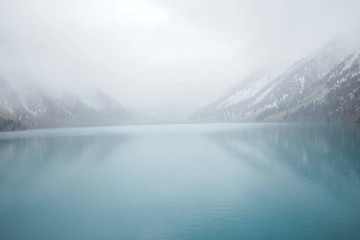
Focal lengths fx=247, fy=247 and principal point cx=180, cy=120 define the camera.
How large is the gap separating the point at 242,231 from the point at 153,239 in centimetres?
953

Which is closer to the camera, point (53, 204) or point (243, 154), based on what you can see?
point (53, 204)

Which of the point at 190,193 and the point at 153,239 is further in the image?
the point at 190,193

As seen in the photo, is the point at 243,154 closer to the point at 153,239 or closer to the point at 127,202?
the point at 127,202

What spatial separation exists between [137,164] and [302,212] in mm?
48764

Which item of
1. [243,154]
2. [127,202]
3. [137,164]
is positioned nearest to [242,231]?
[127,202]

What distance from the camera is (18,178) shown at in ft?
176

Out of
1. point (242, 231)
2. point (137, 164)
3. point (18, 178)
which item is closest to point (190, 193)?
point (242, 231)

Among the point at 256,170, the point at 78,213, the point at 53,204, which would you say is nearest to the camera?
the point at 78,213

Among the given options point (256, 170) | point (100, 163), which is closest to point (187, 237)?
point (256, 170)

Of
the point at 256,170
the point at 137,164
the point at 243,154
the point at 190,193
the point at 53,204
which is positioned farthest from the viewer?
the point at 243,154

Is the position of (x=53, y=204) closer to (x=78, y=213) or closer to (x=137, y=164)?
(x=78, y=213)

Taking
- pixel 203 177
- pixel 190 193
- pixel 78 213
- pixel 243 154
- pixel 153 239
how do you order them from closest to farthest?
pixel 153 239
pixel 78 213
pixel 190 193
pixel 203 177
pixel 243 154

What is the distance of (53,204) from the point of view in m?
37.5

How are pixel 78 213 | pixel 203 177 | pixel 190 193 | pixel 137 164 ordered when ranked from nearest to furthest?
pixel 78 213 → pixel 190 193 → pixel 203 177 → pixel 137 164
